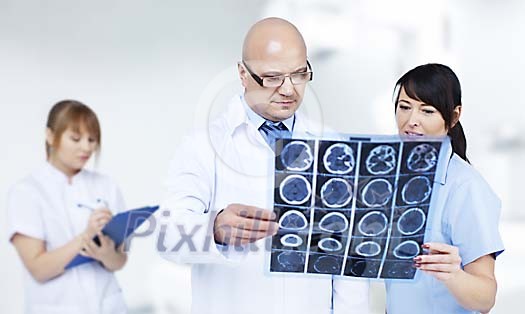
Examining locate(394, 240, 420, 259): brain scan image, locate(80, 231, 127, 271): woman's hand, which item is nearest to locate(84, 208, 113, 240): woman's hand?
locate(80, 231, 127, 271): woman's hand

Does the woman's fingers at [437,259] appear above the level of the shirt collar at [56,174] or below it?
below

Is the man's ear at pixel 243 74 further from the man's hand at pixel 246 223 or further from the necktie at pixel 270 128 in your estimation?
the man's hand at pixel 246 223

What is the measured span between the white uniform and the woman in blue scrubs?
1.74ft

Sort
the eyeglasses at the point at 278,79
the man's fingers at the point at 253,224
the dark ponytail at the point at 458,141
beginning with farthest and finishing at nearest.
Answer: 1. the dark ponytail at the point at 458,141
2. the eyeglasses at the point at 278,79
3. the man's fingers at the point at 253,224

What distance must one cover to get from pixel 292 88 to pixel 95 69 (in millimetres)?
408

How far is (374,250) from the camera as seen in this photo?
1089 millimetres

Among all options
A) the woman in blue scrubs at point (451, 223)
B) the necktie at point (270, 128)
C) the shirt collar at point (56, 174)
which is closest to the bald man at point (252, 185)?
the necktie at point (270, 128)

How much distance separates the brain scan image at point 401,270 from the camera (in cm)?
110

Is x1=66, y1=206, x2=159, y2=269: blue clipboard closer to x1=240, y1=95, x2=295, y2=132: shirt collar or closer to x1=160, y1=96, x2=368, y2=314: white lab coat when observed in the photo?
x1=160, y1=96, x2=368, y2=314: white lab coat

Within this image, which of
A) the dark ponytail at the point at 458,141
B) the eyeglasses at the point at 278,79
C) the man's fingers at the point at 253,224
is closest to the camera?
the man's fingers at the point at 253,224

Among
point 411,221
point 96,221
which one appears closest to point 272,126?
point 411,221

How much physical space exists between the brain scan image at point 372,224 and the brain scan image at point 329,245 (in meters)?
0.04

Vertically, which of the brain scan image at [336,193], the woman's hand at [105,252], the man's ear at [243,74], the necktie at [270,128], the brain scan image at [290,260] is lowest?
the woman's hand at [105,252]

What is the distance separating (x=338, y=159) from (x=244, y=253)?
0.24 metres
